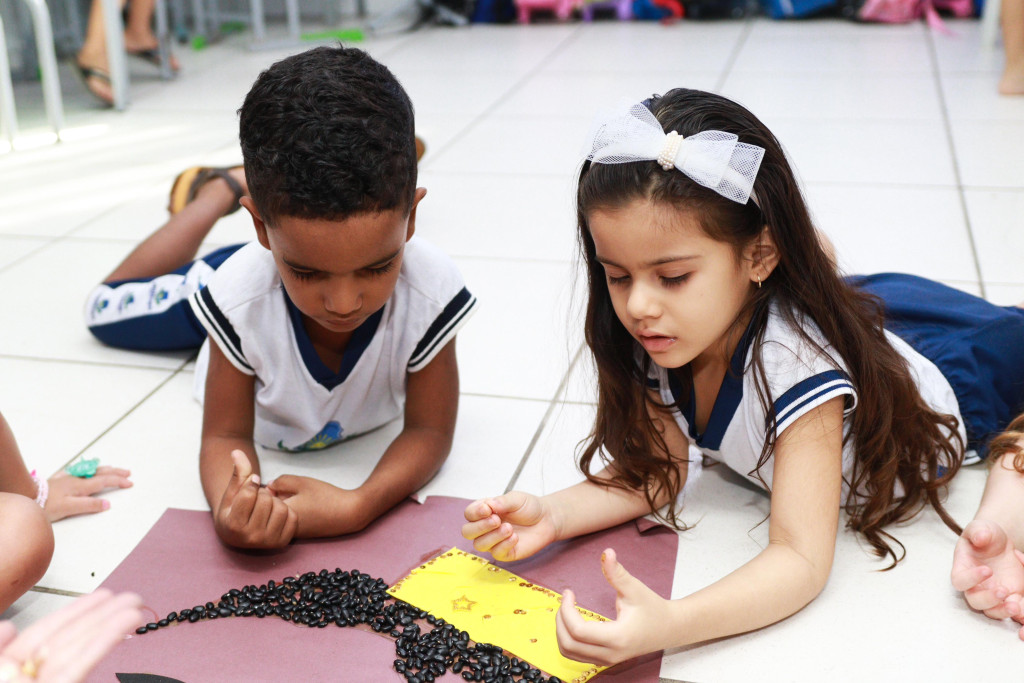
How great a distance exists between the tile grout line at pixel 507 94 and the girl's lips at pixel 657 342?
5.36 feet

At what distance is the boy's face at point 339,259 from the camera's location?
1.05 metres

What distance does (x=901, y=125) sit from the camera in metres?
2.78

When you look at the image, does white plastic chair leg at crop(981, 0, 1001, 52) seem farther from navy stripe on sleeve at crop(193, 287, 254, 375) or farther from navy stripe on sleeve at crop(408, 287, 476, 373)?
navy stripe on sleeve at crop(193, 287, 254, 375)

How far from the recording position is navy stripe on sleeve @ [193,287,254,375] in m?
1.23

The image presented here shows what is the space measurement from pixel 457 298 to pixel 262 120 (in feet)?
1.18

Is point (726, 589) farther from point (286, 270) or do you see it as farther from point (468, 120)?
point (468, 120)

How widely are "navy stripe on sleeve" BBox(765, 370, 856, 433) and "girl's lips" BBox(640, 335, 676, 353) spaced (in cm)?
14

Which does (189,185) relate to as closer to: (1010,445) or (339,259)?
(339,259)

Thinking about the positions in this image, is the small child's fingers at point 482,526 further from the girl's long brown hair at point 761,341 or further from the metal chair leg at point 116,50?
the metal chair leg at point 116,50

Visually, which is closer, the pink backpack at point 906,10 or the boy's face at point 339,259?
the boy's face at point 339,259

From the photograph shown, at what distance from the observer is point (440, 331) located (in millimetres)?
1281

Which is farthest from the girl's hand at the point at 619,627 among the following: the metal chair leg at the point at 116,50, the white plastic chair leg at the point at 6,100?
the metal chair leg at the point at 116,50

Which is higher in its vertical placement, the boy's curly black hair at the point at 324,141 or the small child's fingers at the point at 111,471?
the boy's curly black hair at the point at 324,141

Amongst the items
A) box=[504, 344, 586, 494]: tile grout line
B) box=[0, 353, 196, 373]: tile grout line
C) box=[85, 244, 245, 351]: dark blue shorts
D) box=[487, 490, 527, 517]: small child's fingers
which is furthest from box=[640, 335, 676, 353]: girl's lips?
box=[0, 353, 196, 373]: tile grout line
